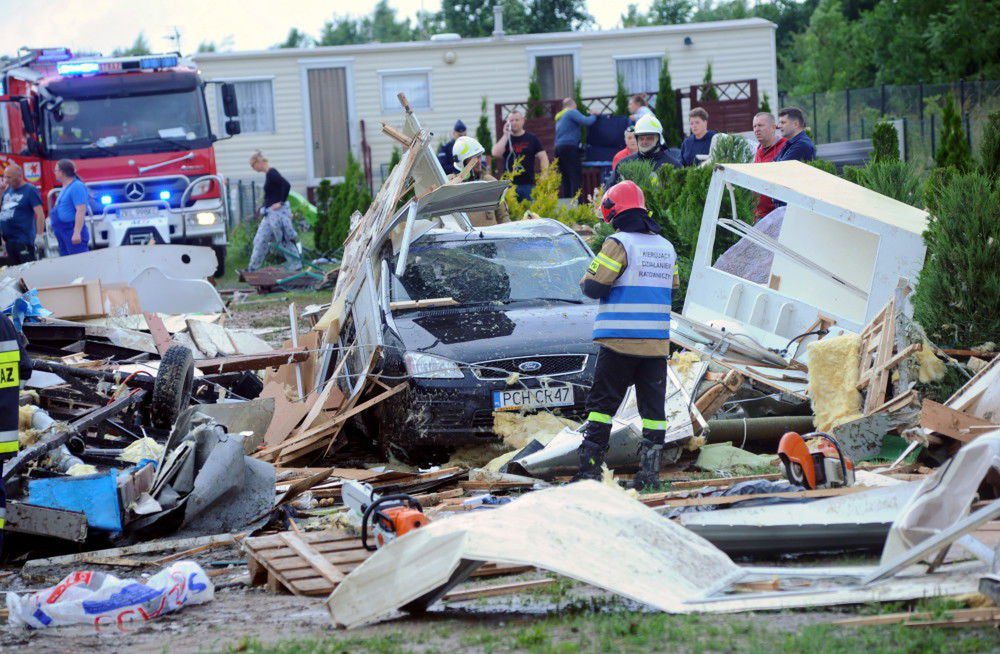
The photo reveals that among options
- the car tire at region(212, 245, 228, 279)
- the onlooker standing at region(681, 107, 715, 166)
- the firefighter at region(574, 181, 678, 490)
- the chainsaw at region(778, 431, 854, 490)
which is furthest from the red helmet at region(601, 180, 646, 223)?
the car tire at region(212, 245, 228, 279)

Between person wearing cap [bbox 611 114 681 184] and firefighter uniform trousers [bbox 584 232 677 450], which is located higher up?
person wearing cap [bbox 611 114 681 184]

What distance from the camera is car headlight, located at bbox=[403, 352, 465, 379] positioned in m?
8.65

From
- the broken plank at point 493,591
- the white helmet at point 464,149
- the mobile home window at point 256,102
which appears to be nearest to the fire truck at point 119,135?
the white helmet at point 464,149

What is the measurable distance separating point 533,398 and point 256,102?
24918 mm

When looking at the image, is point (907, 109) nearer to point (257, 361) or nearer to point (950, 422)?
point (257, 361)

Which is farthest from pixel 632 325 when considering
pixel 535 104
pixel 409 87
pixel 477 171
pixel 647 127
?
pixel 409 87

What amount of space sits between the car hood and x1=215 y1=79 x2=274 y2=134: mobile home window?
2376 cm

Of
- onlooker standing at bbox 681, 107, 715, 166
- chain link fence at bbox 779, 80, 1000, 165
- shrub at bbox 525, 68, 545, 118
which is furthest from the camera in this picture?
shrub at bbox 525, 68, 545, 118

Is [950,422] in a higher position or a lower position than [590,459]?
higher

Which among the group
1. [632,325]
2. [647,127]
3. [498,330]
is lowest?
[498,330]

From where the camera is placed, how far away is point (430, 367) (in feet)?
28.6

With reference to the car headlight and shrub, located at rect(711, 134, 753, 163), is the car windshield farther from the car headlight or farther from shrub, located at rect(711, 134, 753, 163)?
shrub, located at rect(711, 134, 753, 163)

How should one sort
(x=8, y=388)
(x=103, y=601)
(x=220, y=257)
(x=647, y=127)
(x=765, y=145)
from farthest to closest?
(x=220, y=257), (x=647, y=127), (x=765, y=145), (x=8, y=388), (x=103, y=601)

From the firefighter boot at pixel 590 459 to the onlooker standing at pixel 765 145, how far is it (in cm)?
519
